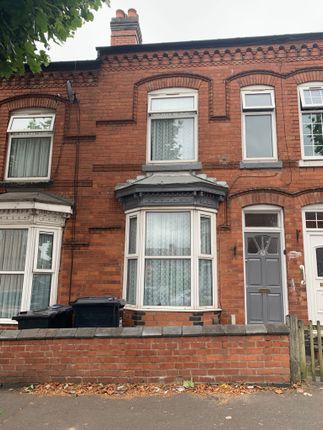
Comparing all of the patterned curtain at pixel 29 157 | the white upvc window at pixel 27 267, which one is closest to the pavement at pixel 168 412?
the white upvc window at pixel 27 267

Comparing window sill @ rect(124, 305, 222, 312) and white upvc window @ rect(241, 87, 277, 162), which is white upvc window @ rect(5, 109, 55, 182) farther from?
white upvc window @ rect(241, 87, 277, 162)

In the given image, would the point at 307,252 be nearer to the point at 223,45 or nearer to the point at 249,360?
the point at 249,360

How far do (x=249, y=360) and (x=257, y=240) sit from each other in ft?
12.8

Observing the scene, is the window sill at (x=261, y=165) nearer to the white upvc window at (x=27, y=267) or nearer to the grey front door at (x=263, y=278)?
the grey front door at (x=263, y=278)

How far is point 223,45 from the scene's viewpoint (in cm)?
927

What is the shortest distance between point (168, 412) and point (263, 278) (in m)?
4.64

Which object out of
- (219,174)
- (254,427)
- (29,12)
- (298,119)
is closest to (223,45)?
(298,119)

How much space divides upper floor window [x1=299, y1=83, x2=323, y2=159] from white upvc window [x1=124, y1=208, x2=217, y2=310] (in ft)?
9.33

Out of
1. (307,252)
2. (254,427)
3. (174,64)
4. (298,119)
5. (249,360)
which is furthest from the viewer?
Result: (174,64)

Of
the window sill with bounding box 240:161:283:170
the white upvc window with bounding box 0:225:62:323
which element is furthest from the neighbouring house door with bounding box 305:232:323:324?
the white upvc window with bounding box 0:225:62:323

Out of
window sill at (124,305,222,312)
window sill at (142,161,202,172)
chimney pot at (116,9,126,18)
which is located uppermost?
chimney pot at (116,9,126,18)

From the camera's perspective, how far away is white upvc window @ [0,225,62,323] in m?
8.12

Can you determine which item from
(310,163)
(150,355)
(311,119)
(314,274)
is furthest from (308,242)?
(150,355)

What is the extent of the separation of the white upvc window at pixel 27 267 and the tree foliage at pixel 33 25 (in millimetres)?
4382
